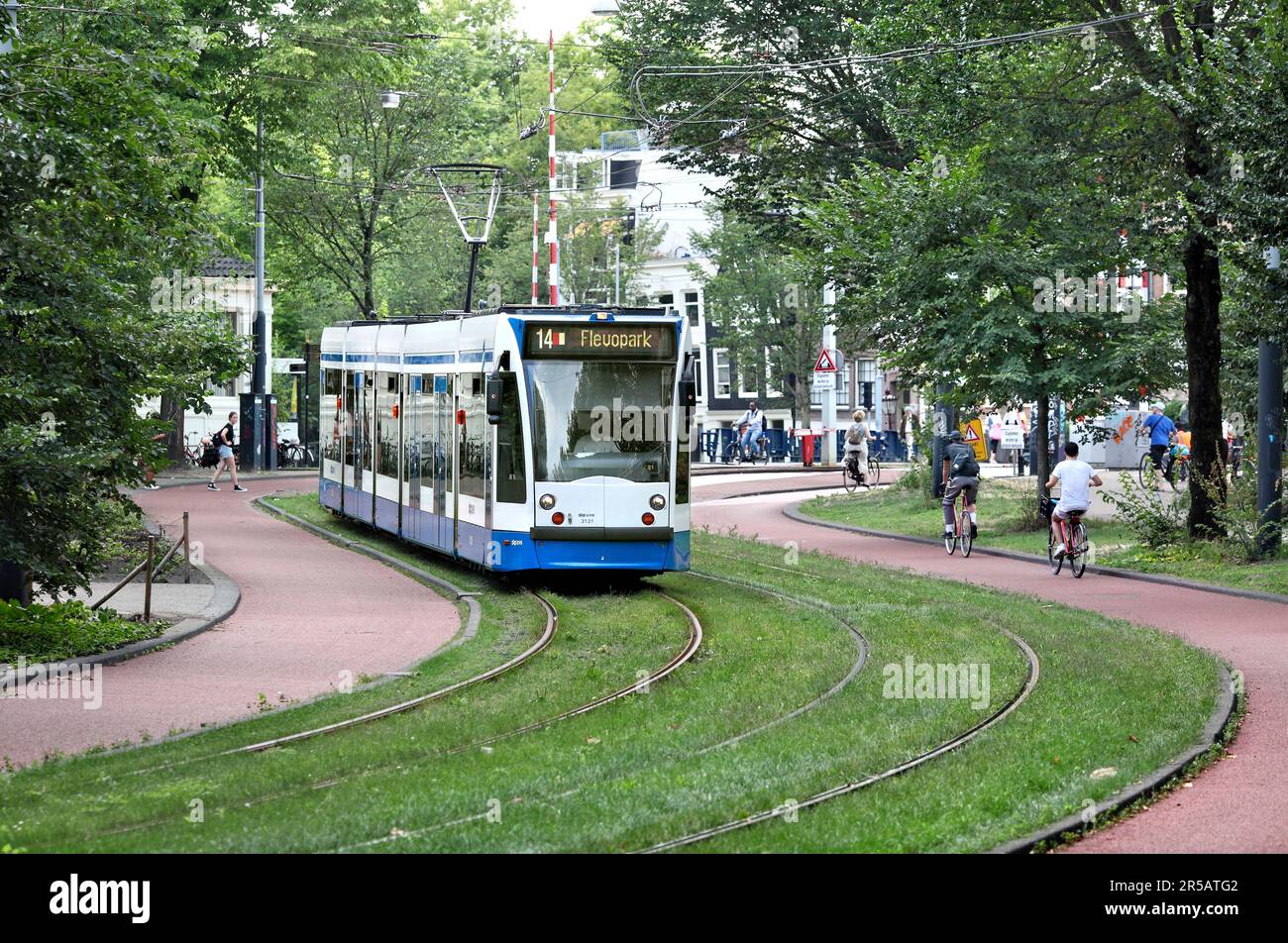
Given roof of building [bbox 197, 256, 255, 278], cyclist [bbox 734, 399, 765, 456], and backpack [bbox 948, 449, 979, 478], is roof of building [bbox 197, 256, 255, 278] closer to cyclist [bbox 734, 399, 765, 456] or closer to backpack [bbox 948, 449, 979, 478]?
cyclist [bbox 734, 399, 765, 456]

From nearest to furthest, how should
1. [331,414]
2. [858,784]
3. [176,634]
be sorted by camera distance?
1. [858,784]
2. [176,634]
3. [331,414]

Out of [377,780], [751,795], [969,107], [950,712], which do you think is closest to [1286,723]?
[950,712]

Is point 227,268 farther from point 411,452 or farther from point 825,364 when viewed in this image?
point 411,452

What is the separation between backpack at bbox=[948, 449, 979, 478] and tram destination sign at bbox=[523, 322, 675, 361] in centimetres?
839

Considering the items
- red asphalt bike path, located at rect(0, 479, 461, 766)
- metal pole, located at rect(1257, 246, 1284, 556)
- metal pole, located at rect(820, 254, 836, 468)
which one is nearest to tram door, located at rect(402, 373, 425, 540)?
red asphalt bike path, located at rect(0, 479, 461, 766)

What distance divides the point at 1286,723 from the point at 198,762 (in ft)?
22.8

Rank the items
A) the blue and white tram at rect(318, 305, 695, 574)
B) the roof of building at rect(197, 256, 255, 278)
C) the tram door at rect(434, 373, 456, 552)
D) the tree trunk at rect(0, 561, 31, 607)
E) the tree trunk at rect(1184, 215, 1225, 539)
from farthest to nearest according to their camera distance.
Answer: the roof of building at rect(197, 256, 255, 278) → the tree trunk at rect(1184, 215, 1225, 539) → the tram door at rect(434, 373, 456, 552) → the blue and white tram at rect(318, 305, 695, 574) → the tree trunk at rect(0, 561, 31, 607)

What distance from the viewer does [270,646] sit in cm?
1600

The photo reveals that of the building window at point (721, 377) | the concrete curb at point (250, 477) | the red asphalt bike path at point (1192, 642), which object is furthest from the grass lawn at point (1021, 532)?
the building window at point (721, 377)

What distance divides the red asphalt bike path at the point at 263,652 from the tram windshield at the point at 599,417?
213 cm

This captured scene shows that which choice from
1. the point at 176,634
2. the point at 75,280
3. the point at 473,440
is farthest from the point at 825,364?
the point at 75,280

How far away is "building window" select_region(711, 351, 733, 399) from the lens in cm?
8456

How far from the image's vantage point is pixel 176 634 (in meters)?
16.5

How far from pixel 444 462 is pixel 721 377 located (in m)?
62.9
